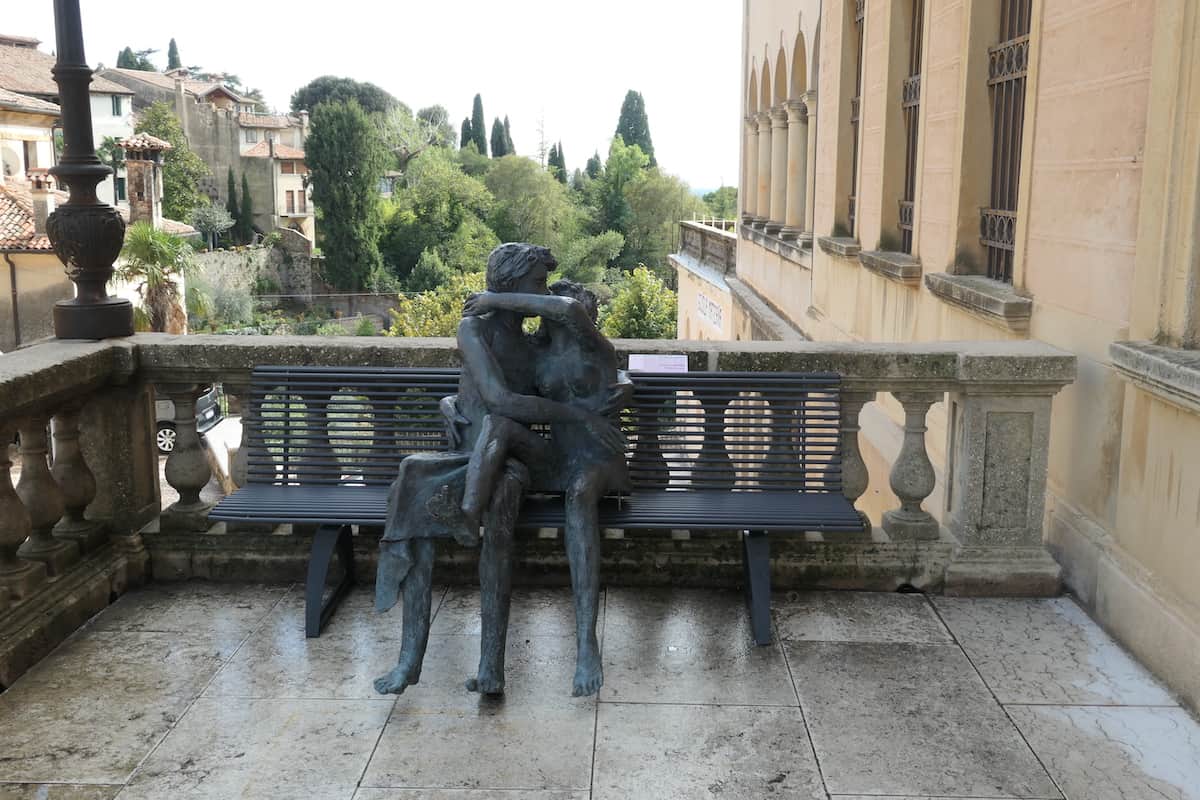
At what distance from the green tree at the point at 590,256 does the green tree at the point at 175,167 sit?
22.7 meters

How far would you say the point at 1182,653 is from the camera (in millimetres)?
4340

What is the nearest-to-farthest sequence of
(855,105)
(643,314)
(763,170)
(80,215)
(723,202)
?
(80,215)
(855,105)
(763,170)
(643,314)
(723,202)

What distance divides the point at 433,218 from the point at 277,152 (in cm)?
1133

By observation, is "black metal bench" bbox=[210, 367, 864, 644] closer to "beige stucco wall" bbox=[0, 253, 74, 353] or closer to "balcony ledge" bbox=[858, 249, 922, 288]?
"balcony ledge" bbox=[858, 249, 922, 288]

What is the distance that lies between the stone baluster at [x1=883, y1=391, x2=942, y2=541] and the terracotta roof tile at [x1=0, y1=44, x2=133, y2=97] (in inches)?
2267

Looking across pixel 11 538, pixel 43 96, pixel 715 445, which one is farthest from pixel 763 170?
pixel 43 96

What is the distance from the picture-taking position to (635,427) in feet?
17.5

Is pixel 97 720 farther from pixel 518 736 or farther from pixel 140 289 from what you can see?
pixel 140 289

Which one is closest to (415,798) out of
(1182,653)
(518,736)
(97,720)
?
(518,736)

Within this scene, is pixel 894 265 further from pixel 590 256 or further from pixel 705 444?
pixel 590 256

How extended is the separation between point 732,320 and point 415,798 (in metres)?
21.1

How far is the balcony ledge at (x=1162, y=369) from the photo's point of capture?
4223 millimetres

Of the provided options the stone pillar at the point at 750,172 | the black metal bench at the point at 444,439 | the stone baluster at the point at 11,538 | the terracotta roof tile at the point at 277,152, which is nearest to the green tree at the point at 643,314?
the stone pillar at the point at 750,172

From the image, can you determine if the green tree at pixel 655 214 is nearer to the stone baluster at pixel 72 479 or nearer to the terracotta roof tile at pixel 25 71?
the terracotta roof tile at pixel 25 71
